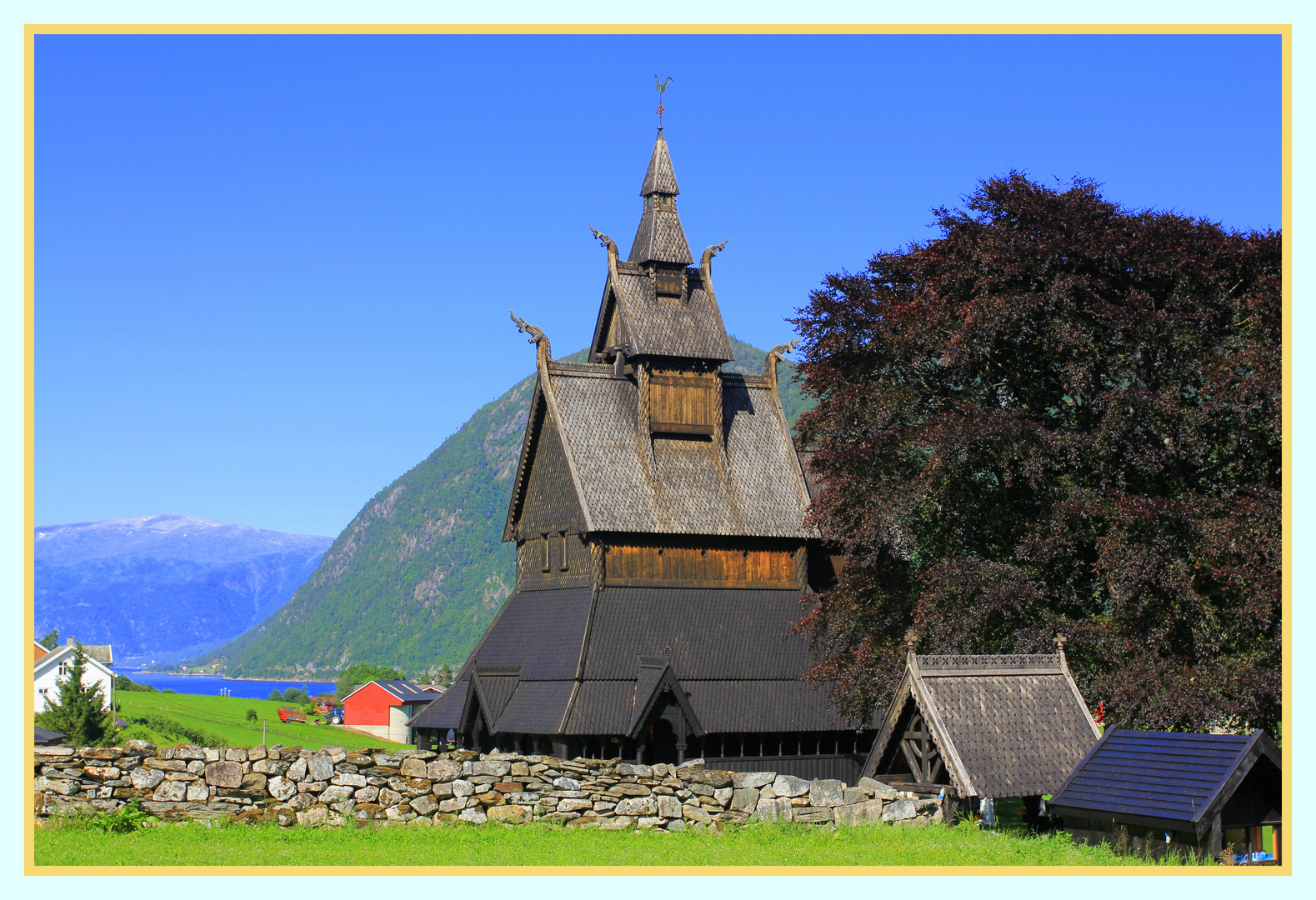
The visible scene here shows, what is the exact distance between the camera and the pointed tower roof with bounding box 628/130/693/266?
37.1m

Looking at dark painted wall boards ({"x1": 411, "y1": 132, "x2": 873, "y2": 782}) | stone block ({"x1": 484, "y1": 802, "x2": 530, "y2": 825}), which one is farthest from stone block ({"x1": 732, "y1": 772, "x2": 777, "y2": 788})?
dark painted wall boards ({"x1": 411, "y1": 132, "x2": 873, "y2": 782})

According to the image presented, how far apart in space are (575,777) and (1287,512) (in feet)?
40.3

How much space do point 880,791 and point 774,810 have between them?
1792 mm

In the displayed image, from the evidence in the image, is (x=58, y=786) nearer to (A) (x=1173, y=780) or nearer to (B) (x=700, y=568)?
(A) (x=1173, y=780)

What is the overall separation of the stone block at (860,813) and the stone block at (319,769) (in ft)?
27.2

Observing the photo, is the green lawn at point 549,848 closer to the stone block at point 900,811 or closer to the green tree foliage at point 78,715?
the stone block at point 900,811

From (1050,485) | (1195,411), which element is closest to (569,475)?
(1050,485)

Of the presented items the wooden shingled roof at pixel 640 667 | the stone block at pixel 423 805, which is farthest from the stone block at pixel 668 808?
the wooden shingled roof at pixel 640 667

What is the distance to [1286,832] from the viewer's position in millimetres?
17969

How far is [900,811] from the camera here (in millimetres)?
22078

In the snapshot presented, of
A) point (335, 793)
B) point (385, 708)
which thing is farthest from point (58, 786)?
point (385, 708)

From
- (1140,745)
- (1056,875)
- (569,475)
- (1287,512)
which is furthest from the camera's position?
(569,475)

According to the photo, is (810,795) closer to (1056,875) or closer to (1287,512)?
(1056,875)

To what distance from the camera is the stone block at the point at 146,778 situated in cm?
2094
